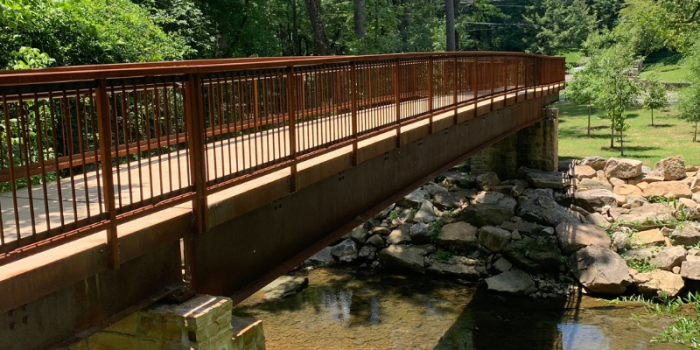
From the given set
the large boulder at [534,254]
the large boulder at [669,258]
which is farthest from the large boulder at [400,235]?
the large boulder at [669,258]

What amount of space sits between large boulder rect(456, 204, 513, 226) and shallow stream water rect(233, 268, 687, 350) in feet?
9.80

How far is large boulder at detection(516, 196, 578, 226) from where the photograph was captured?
18562 mm

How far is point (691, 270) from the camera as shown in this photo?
15062 mm

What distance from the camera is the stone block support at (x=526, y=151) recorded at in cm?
2277

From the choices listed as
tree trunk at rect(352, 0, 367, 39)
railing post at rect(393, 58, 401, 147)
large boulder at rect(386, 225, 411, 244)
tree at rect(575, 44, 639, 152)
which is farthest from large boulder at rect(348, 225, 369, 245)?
tree at rect(575, 44, 639, 152)

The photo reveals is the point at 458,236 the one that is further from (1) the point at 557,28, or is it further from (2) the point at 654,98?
(1) the point at 557,28

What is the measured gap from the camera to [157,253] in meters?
5.54

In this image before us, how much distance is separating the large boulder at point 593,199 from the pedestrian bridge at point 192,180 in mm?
8532

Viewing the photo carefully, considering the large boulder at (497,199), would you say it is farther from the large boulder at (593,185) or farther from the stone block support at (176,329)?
the stone block support at (176,329)

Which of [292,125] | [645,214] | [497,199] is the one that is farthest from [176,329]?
[497,199]

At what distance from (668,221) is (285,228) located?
13582 mm

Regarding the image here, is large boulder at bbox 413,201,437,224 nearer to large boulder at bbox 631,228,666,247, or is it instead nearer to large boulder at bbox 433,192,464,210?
large boulder at bbox 433,192,464,210

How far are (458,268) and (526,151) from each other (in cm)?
793

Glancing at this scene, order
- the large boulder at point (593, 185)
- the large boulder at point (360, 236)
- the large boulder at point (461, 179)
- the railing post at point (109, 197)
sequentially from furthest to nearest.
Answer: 1. the large boulder at point (461, 179)
2. the large boulder at point (593, 185)
3. the large boulder at point (360, 236)
4. the railing post at point (109, 197)
